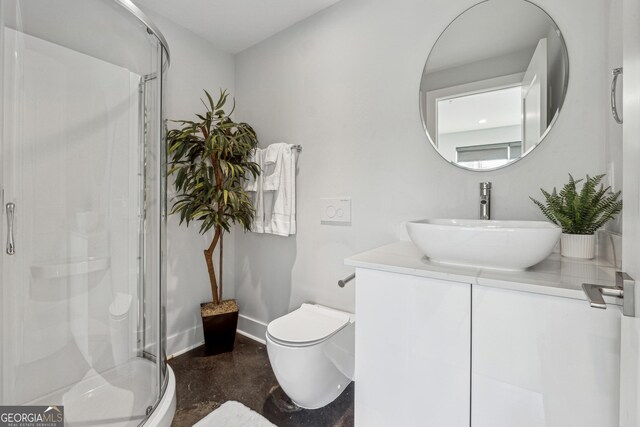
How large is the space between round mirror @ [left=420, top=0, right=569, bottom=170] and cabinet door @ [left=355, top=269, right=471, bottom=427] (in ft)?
2.50

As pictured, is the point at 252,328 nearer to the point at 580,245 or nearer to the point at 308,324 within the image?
the point at 308,324

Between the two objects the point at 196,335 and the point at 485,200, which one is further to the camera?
the point at 196,335

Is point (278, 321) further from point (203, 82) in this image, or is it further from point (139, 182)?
point (203, 82)

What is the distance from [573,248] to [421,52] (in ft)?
3.71

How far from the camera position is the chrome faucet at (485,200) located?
124 cm

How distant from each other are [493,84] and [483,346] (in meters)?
1.15

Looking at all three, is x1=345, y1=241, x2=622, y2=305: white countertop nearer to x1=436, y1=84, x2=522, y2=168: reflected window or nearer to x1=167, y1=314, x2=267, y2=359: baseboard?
x1=436, y1=84, x2=522, y2=168: reflected window

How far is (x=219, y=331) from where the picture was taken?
193 cm

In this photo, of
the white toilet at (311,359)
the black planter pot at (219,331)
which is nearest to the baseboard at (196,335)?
the black planter pot at (219,331)

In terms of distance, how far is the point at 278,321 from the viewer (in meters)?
1.53

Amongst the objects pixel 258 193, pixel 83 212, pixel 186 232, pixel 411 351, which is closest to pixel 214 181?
pixel 258 193

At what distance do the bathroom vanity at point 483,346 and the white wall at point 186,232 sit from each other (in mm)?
1517

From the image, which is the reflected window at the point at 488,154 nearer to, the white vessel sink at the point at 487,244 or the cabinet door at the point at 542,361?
the white vessel sink at the point at 487,244

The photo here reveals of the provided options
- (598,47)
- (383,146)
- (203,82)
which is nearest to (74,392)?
(383,146)
